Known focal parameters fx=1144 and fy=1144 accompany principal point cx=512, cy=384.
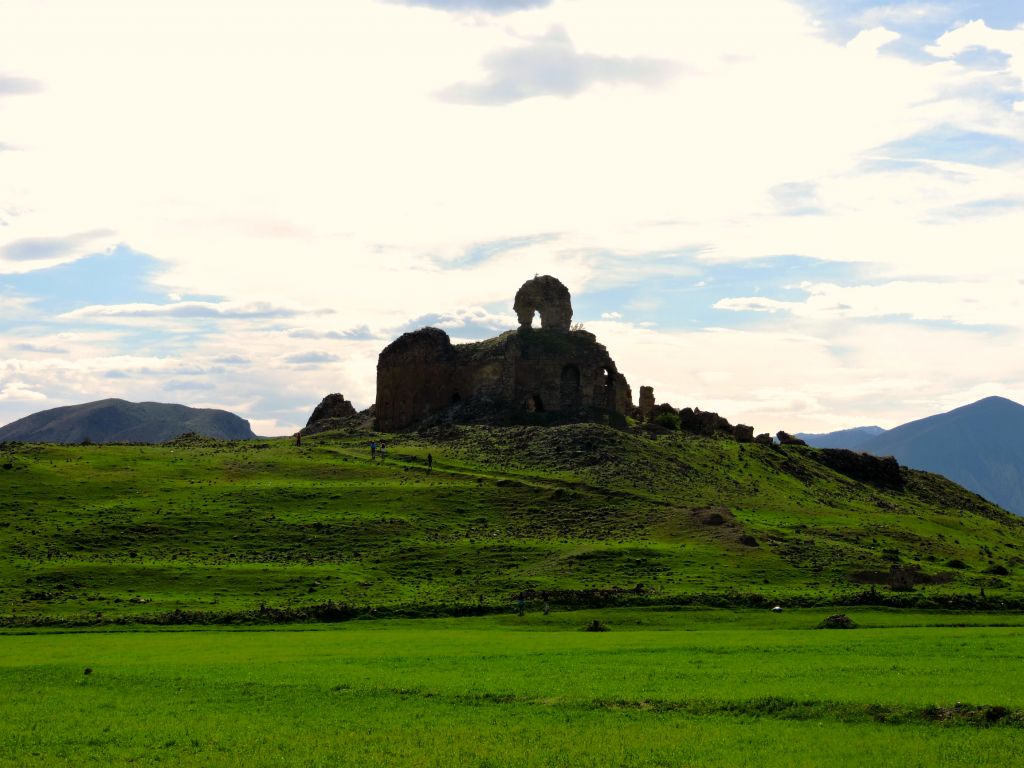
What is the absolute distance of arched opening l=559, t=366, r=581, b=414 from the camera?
137 m

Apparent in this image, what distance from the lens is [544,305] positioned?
146750 mm

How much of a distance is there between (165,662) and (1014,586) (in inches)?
2242

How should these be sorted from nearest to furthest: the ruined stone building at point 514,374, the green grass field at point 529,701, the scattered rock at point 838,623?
the green grass field at point 529,701, the scattered rock at point 838,623, the ruined stone building at point 514,374

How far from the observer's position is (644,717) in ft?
107

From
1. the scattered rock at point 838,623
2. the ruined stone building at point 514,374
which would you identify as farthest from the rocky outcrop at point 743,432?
the scattered rock at point 838,623

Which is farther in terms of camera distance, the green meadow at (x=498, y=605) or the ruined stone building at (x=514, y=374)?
the ruined stone building at (x=514, y=374)

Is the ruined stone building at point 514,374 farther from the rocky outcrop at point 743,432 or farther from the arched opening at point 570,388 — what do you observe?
the rocky outcrop at point 743,432

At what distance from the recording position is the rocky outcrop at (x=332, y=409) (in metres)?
167

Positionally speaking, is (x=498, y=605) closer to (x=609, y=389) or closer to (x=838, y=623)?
(x=838, y=623)

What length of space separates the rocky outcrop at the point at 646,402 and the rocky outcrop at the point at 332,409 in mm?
42530

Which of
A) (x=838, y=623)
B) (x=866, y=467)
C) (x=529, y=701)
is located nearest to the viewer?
(x=529, y=701)

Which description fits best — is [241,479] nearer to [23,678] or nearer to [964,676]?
[23,678]

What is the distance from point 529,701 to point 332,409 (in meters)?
136

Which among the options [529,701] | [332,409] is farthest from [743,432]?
[529,701]
